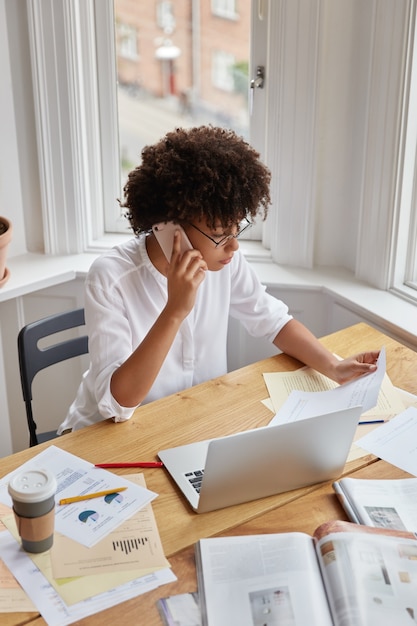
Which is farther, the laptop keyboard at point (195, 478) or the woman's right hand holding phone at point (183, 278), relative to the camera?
the woman's right hand holding phone at point (183, 278)

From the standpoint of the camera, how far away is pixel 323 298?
7.72 feet

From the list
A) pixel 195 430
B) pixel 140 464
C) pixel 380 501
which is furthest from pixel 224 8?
pixel 380 501

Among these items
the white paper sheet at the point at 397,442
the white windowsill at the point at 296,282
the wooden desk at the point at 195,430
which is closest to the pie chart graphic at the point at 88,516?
the wooden desk at the point at 195,430

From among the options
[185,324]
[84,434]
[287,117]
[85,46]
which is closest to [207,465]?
[84,434]

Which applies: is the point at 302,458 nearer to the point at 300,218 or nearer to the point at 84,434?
the point at 84,434

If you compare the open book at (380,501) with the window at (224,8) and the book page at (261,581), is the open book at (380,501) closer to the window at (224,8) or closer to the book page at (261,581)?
the book page at (261,581)

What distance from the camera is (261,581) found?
1121 mm

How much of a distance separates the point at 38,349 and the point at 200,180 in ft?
2.16

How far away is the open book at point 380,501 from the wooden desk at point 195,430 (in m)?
0.06

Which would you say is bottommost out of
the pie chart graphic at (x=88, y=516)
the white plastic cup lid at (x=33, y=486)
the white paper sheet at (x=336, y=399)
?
the pie chart graphic at (x=88, y=516)

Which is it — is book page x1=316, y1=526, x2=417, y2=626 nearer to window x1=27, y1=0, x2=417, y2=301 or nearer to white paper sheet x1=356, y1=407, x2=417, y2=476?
white paper sheet x1=356, y1=407, x2=417, y2=476

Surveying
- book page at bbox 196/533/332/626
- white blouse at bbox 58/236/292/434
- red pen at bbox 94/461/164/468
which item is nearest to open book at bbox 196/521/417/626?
book page at bbox 196/533/332/626

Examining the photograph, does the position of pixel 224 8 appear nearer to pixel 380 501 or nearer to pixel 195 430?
pixel 195 430

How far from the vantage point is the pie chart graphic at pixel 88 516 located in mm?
1273
